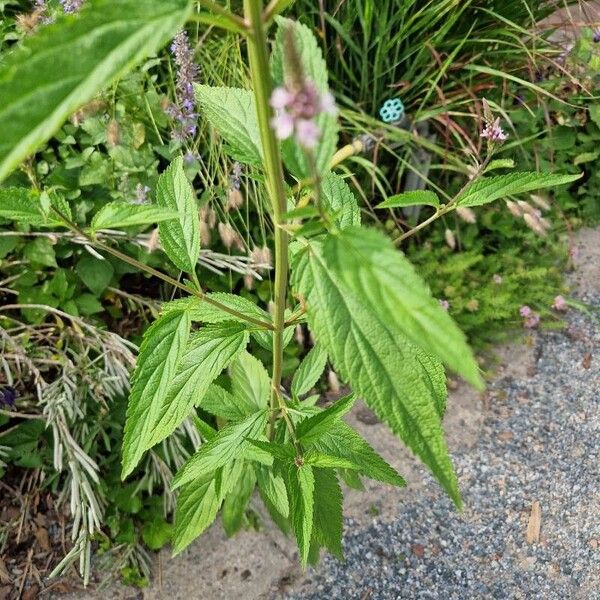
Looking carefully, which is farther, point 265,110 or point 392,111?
point 392,111

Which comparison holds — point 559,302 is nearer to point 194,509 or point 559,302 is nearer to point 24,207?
point 194,509

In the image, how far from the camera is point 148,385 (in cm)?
86

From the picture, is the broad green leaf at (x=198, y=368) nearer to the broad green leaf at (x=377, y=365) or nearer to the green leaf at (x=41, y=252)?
the broad green leaf at (x=377, y=365)

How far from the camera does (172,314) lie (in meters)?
0.90

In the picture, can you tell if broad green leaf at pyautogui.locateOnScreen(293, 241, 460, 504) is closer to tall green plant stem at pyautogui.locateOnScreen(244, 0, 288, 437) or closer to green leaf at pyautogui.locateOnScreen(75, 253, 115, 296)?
tall green plant stem at pyautogui.locateOnScreen(244, 0, 288, 437)

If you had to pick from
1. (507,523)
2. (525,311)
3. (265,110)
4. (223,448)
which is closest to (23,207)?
(265,110)

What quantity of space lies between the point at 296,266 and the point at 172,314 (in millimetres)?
266

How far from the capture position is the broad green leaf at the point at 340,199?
95 centimetres

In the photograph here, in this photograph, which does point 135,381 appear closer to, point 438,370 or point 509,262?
point 438,370

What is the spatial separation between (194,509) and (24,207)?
0.72 meters

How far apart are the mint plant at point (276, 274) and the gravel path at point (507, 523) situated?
522 mm

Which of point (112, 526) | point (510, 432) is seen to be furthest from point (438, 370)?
point (510, 432)

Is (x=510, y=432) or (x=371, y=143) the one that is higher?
(x=371, y=143)

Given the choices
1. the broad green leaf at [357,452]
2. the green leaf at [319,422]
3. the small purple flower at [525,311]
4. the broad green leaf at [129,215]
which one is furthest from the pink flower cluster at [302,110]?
the small purple flower at [525,311]
